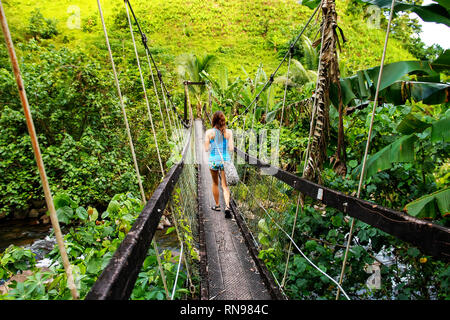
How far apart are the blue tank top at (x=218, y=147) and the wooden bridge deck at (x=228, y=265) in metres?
0.58

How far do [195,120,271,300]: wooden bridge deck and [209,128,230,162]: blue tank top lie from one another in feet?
1.89

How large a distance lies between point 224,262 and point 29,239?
15.6 ft

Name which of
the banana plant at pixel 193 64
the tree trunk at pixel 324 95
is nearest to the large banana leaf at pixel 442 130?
the tree trunk at pixel 324 95

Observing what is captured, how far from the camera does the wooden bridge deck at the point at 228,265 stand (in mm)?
1353

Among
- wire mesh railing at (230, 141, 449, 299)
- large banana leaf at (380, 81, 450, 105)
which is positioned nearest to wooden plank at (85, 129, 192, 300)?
wire mesh railing at (230, 141, 449, 299)

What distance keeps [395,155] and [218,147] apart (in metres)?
1.59

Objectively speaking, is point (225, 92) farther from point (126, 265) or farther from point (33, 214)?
point (126, 265)

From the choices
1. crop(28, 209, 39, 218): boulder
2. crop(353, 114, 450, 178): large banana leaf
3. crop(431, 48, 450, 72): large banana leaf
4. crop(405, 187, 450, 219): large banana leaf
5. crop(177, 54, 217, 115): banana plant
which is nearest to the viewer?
crop(405, 187, 450, 219): large banana leaf

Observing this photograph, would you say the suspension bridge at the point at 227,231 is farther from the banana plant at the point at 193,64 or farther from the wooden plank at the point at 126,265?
the banana plant at the point at 193,64

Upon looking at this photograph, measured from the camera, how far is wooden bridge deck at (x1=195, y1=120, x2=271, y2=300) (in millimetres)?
1353

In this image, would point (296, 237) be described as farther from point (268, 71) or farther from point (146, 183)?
point (268, 71)

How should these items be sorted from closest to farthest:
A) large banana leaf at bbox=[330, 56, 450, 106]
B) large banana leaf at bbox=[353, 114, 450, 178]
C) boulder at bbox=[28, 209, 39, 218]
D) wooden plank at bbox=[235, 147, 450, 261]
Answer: wooden plank at bbox=[235, 147, 450, 261] < large banana leaf at bbox=[353, 114, 450, 178] < large banana leaf at bbox=[330, 56, 450, 106] < boulder at bbox=[28, 209, 39, 218]

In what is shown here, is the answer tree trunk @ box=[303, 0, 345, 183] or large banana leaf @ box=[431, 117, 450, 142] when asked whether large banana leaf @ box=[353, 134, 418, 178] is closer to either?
large banana leaf @ box=[431, 117, 450, 142]
